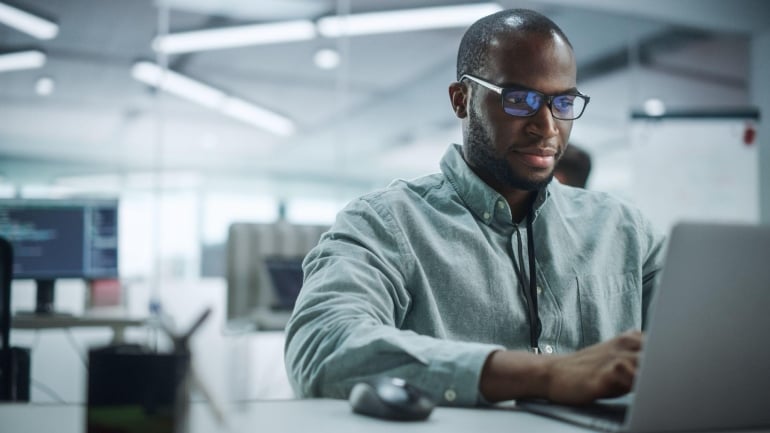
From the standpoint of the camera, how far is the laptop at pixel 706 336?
2.21ft

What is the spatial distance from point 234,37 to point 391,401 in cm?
413

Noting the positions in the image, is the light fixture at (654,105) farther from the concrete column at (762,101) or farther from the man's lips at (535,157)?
the man's lips at (535,157)

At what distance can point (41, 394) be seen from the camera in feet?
11.0

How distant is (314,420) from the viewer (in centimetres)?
84

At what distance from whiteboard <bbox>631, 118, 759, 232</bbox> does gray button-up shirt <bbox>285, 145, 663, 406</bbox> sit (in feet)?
10.8

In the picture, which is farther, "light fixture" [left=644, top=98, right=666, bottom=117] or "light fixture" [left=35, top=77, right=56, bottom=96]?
"light fixture" [left=644, top=98, right=666, bottom=117]

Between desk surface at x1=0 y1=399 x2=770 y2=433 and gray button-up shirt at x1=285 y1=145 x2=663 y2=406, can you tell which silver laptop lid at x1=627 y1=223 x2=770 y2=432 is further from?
gray button-up shirt at x1=285 y1=145 x2=663 y2=406

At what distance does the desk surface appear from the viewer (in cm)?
78

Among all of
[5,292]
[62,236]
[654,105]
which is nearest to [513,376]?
[5,292]

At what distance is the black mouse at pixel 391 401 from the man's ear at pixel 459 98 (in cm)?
74

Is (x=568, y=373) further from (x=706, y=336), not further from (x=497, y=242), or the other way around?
(x=497, y=242)

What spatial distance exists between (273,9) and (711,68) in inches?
124

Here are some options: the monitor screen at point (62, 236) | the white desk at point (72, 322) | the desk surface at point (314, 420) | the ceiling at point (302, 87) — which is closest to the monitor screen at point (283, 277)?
the white desk at point (72, 322)

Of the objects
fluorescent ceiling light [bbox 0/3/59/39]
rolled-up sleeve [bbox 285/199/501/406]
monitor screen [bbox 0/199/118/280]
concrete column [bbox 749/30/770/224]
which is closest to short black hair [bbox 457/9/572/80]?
rolled-up sleeve [bbox 285/199/501/406]
